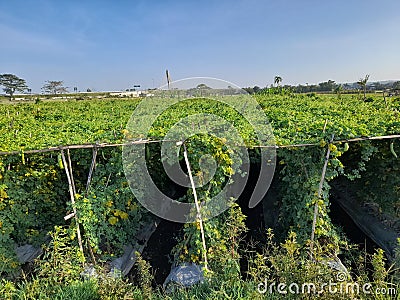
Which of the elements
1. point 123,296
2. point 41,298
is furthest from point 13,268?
point 123,296

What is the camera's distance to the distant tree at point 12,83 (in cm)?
5816

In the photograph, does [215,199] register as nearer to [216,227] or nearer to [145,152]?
[216,227]

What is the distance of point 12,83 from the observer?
60.2 m

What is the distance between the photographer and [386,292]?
9.20 feet

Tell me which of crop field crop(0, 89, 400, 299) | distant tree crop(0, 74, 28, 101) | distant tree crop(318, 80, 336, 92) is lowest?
crop field crop(0, 89, 400, 299)

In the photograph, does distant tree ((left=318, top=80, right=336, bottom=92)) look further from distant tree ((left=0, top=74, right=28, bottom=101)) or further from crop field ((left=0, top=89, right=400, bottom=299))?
distant tree ((left=0, top=74, right=28, bottom=101))

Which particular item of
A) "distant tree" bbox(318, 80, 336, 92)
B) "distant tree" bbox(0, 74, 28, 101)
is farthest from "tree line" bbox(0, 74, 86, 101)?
"distant tree" bbox(318, 80, 336, 92)

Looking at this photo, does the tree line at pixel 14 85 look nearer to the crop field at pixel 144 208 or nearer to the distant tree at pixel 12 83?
the distant tree at pixel 12 83

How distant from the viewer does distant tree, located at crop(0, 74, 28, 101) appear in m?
58.2

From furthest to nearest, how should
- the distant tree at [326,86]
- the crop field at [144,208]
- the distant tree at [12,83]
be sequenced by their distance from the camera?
1. the distant tree at [12,83]
2. the distant tree at [326,86]
3. the crop field at [144,208]

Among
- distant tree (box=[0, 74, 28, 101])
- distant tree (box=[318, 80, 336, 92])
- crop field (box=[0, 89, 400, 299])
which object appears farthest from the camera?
distant tree (box=[0, 74, 28, 101])

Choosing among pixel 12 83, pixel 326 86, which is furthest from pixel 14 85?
pixel 326 86

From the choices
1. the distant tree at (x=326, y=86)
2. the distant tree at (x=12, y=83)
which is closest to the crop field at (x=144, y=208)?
the distant tree at (x=326, y=86)

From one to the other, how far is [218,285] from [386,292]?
4.85 feet
